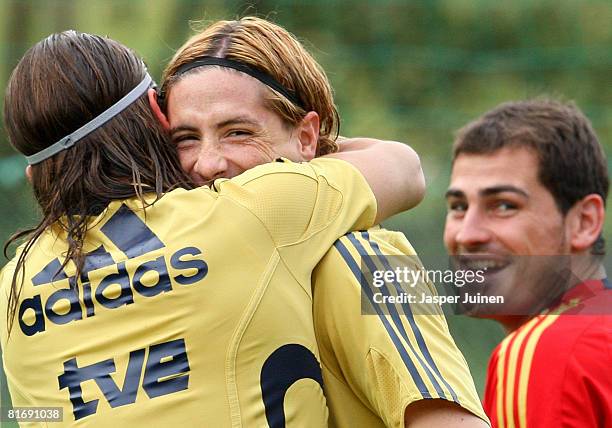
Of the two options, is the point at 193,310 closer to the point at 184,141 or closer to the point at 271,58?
the point at 184,141

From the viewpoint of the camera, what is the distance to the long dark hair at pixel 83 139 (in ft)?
7.32

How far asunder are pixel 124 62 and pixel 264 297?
64cm

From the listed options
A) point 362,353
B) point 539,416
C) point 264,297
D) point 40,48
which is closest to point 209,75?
point 40,48

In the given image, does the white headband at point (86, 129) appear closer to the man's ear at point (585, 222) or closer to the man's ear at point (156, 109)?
the man's ear at point (156, 109)

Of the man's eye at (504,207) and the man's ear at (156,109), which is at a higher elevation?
the man's ear at (156,109)

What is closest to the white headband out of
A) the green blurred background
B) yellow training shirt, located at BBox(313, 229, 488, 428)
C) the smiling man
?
the smiling man

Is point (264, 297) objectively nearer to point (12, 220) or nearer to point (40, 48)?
point (40, 48)

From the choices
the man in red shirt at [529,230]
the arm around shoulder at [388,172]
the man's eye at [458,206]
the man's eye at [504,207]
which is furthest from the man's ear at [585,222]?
the arm around shoulder at [388,172]

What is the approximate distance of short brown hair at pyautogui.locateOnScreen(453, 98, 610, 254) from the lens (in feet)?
12.0

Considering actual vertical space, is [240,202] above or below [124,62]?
below

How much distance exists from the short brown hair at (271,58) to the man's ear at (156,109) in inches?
3.0

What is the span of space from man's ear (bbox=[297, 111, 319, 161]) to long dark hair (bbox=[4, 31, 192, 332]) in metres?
0.30

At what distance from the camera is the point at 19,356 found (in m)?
2.21

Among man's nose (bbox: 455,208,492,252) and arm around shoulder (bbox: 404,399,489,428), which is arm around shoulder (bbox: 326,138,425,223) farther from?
man's nose (bbox: 455,208,492,252)
